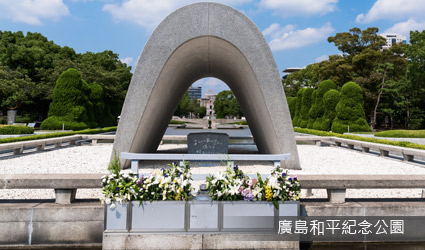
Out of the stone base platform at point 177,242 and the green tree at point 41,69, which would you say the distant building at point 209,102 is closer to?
the green tree at point 41,69

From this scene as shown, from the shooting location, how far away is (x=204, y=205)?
11.6 ft

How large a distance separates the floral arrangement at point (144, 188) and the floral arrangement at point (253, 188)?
0.36m

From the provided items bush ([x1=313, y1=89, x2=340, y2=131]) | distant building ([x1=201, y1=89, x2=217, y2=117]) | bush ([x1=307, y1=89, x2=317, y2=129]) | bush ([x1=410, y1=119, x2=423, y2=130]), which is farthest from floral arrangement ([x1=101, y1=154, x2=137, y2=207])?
distant building ([x1=201, y1=89, x2=217, y2=117])

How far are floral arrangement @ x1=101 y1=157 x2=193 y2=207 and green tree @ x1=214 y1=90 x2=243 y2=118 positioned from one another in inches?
2758

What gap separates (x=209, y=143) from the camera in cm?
1034

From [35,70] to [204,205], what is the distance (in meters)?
38.1

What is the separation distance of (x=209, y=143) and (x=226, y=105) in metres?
67.9

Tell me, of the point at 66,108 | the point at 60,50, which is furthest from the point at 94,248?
the point at 60,50

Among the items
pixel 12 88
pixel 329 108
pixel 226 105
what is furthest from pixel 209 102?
pixel 12 88

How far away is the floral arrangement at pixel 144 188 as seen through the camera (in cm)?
347

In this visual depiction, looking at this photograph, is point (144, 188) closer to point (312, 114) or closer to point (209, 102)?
point (312, 114)

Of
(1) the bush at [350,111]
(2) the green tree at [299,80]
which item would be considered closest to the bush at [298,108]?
(1) the bush at [350,111]

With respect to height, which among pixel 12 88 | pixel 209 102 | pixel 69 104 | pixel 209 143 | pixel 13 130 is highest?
pixel 209 102

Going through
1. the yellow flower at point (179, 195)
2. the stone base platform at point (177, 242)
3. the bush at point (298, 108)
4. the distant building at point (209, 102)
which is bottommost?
the stone base platform at point (177, 242)
